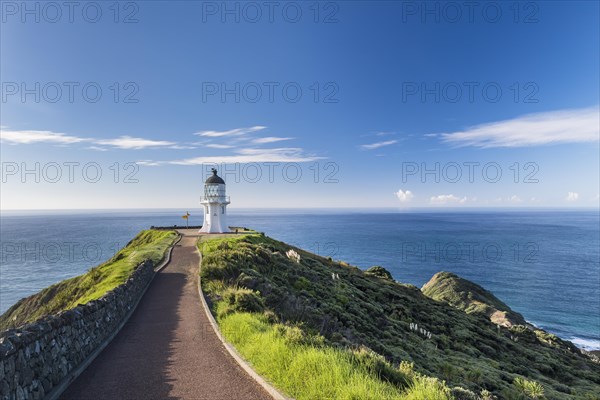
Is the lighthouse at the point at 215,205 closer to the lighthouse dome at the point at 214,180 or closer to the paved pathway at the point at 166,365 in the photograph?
the lighthouse dome at the point at 214,180

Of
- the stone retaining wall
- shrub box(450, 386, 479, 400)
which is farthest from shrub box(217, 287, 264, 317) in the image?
shrub box(450, 386, 479, 400)

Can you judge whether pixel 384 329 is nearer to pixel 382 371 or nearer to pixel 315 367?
pixel 382 371

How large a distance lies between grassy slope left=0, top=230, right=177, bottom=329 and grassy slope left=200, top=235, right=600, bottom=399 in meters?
6.81

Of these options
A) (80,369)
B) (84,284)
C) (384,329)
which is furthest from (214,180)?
(80,369)

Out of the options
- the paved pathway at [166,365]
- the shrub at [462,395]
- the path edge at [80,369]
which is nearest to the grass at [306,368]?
the paved pathway at [166,365]

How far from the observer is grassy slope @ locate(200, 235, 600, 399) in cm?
1181

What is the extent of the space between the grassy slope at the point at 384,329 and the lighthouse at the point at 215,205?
2029 centimetres

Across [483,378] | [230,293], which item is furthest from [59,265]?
[483,378]

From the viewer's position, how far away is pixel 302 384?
23.6 feet

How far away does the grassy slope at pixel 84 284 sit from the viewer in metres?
24.5

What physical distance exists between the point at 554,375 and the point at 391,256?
7414 centimetres

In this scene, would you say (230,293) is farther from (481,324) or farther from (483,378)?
(481,324)

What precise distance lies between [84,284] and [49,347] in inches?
916

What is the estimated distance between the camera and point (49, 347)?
8070mm
